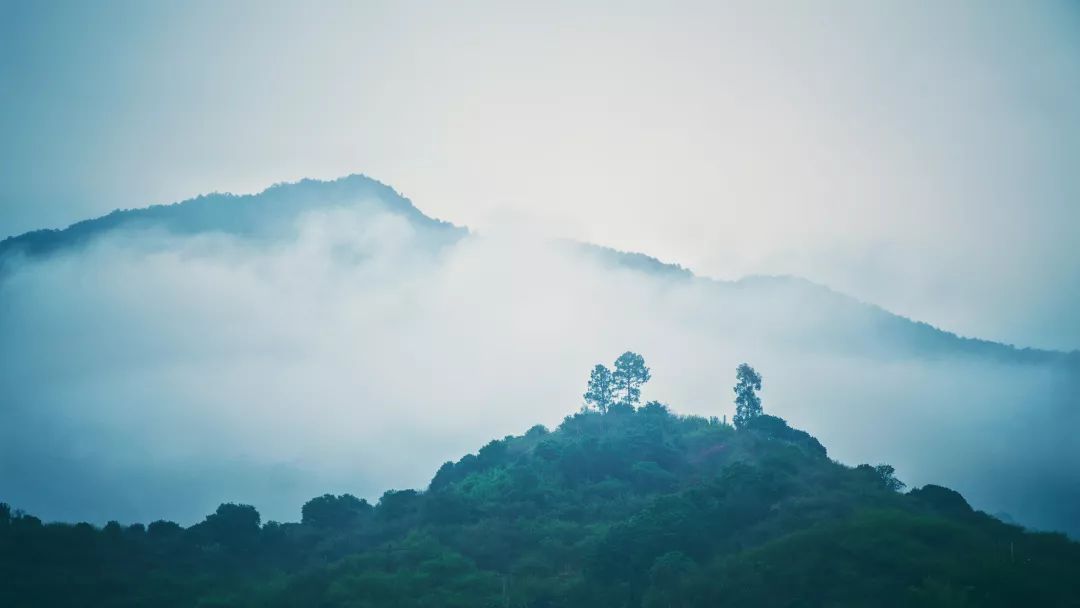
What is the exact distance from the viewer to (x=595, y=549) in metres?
49.8

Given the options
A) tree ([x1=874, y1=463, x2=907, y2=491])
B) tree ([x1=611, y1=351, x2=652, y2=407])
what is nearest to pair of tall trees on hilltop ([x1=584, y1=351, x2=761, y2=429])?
tree ([x1=611, y1=351, x2=652, y2=407])

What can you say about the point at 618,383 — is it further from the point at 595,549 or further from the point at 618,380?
the point at 595,549

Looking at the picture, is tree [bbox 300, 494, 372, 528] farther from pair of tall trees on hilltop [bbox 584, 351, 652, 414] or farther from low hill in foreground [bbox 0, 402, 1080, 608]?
pair of tall trees on hilltop [bbox 584, 351, 652, 414]

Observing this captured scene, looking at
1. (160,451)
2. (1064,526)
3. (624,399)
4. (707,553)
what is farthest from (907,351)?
(160,451)

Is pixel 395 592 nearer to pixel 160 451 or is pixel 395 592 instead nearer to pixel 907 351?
pixel 160 451

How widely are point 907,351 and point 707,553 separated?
173 metres

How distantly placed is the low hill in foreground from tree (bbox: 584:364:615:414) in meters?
22.3

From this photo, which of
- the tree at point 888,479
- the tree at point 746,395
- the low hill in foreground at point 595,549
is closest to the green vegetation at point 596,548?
the low hill in foreground at point 595,549

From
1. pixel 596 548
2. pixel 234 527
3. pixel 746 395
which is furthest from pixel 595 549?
pixel 746 395

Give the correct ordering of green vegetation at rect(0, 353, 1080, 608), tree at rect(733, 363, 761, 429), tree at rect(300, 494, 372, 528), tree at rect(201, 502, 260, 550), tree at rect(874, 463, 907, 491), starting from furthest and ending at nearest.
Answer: tree at rect(733, 363, 761, 429) < tree at rect(300, 494, 372, 528) < tree at rect(874, 463, 907, 491) < tree at rect(201, 502, 260, 550) < green vegetation at rect(0, 353, 1080, 608)

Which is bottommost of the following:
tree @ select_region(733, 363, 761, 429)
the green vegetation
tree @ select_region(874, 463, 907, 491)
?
the green vegetation

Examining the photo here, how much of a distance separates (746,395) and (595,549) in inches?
1759

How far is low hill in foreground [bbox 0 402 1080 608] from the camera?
128 ft

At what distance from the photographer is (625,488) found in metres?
69.1
